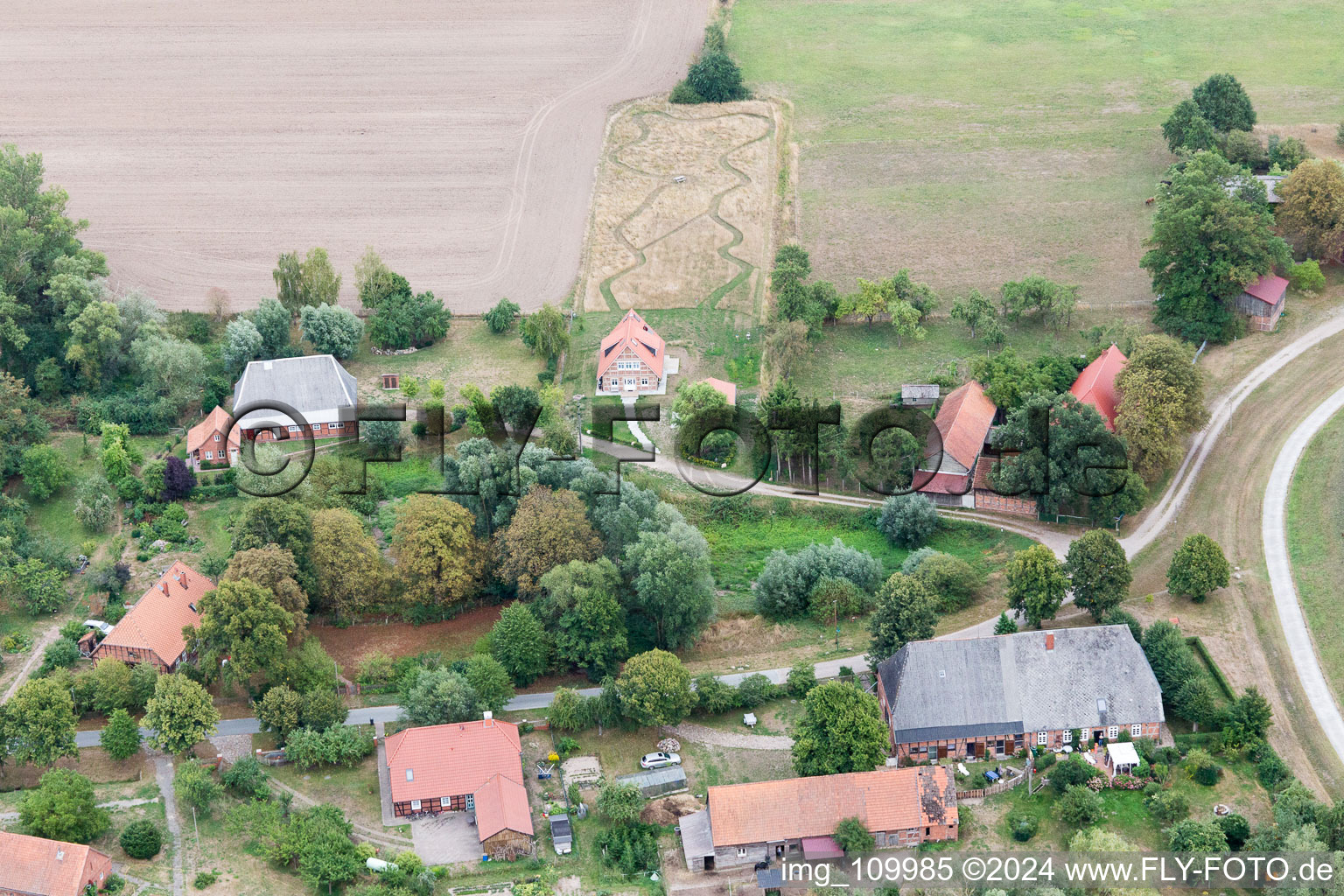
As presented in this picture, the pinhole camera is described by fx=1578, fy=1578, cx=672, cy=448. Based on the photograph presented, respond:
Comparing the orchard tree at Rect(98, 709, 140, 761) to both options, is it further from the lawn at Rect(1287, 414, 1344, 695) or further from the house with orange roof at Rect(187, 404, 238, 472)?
the lawn at Rect(1287, 414, 1344, 695)

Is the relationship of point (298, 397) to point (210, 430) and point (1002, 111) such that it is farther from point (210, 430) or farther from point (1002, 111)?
point (1002, 111)

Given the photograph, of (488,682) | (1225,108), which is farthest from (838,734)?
(1225,108)

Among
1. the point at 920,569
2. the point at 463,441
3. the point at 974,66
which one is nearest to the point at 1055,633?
the point at 920,569

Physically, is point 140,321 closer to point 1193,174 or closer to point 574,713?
point 574,713

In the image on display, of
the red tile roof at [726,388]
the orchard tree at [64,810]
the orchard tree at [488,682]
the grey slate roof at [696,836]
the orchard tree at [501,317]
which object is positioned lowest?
the grey slate roof at [696,836]

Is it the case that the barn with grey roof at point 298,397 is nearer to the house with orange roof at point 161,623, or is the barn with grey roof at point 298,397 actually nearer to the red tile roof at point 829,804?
the house with orange roof at point 161,623

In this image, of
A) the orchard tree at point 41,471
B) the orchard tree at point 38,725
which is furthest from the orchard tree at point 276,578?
the orchard tree at point 41,471
